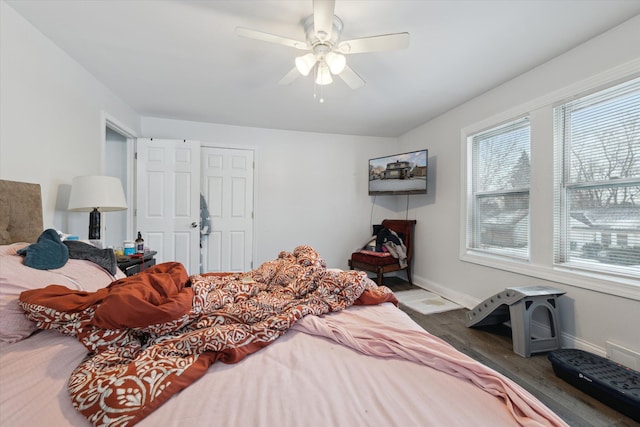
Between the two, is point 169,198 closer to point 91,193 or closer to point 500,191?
point 91,193

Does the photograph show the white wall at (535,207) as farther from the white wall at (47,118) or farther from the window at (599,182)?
the white wall at (47,118)

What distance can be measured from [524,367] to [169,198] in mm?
4143

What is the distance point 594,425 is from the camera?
141 cm

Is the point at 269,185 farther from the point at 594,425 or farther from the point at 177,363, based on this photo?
the point at 594,425

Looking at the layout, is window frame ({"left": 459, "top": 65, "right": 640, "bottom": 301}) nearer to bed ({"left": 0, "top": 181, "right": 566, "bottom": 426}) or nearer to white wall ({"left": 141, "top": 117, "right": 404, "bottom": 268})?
bed ({"left": 0, "top": 181, "right": 566, "bottom": 426})

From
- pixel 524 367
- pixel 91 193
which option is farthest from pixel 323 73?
pixel 524 367

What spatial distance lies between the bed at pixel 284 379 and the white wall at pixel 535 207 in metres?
1.81

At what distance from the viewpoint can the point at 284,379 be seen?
32.8 inches

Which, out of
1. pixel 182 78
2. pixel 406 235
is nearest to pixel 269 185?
pixel 182 78

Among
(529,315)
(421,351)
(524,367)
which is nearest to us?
(421,351)

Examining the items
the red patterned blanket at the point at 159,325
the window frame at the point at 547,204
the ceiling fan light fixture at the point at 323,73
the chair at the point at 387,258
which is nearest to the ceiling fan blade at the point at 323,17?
the ceiling fan light fixture at the point at 323,73

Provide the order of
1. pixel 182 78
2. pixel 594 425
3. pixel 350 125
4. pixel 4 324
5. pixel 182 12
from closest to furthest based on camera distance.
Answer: pixel 4 324
pixel 594 425
pixel 182 12
pixel 182 78
pixel 350 125

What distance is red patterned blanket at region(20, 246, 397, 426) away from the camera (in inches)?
28.1

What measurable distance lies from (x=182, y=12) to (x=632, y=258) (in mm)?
3557
